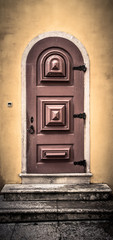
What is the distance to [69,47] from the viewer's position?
3209mm

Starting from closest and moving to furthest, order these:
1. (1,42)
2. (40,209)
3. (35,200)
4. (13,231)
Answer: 1. (13,231)
2. (40,209)
3. (35,200)
4. (1,42)

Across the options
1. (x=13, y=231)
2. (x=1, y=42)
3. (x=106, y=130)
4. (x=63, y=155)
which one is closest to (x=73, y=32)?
(x=1, y=42)

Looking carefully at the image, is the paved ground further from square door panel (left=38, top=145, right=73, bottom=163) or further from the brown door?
square door panel (left=38, top=145, right=73, bottom=163)

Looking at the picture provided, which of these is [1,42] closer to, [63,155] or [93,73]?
[93,73]

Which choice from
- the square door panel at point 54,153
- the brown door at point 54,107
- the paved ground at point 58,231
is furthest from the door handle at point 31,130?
the paved ground at point 58,231

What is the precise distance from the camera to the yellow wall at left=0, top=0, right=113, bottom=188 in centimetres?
319

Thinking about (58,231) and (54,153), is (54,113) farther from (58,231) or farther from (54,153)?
(58,231)

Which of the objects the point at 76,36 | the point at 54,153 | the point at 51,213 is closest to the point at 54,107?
the point at 54,153

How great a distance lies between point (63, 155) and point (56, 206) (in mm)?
803

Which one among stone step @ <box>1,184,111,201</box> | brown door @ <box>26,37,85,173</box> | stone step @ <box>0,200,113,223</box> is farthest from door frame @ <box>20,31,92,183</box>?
stone step @ <box>0,200,113,223</box>

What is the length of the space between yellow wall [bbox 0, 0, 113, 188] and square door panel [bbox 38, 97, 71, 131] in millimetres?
399

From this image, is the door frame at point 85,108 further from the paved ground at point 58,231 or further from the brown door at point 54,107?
the paved ground at point 58,231

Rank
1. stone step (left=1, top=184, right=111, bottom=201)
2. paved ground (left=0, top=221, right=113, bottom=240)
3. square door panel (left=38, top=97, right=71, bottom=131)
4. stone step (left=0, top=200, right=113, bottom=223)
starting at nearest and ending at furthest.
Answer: paved ground (left=0, top=221, right=113, bottom=240) → stone step (left=0, top=200, right=113, bottom=223) → stone step (left=1, top=184, right=111, bottom=201) → square door panel (left=38, top=97, right=71, bottom=131)

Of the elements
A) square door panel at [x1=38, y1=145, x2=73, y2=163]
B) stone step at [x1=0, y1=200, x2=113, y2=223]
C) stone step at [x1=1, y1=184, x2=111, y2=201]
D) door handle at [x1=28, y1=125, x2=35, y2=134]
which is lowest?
stone step at [x1=0, y1=200, x2=113, y2=223]
